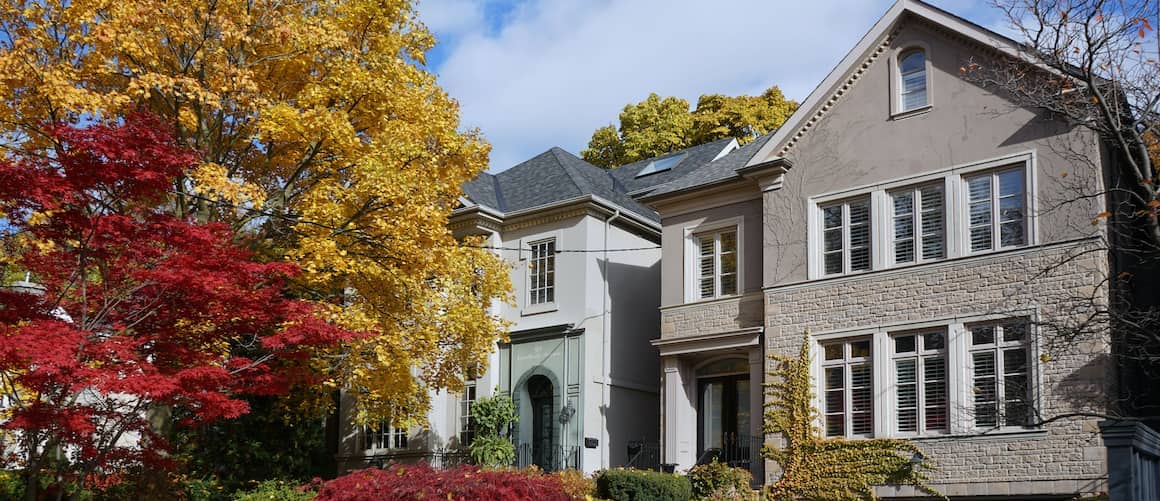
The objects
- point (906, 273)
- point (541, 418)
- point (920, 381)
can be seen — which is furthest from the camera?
point (541, 418)

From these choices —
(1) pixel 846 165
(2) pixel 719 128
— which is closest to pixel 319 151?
(1) pixel 846 165

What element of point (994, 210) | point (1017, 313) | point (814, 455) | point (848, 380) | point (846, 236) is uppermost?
point (994, 210)

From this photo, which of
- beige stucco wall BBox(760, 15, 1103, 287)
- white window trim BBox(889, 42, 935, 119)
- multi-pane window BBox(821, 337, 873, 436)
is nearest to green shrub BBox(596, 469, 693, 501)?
multi-pane window BBox(821, 337, 873, 436)

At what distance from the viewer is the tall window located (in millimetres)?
20391

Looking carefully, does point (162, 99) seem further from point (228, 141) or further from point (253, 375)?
point (253, 375)

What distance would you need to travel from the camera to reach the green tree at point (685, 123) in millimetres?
41000

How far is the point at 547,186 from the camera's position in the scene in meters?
28.2

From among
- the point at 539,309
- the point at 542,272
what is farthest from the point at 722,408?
the point at 542,272

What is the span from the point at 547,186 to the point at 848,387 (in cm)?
1054

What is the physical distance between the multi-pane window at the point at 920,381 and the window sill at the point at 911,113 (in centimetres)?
392

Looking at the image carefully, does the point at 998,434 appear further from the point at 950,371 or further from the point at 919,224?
the point at 919,224

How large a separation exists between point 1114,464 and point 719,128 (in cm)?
3246

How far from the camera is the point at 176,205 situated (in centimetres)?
1897

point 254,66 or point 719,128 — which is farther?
point 719,128
